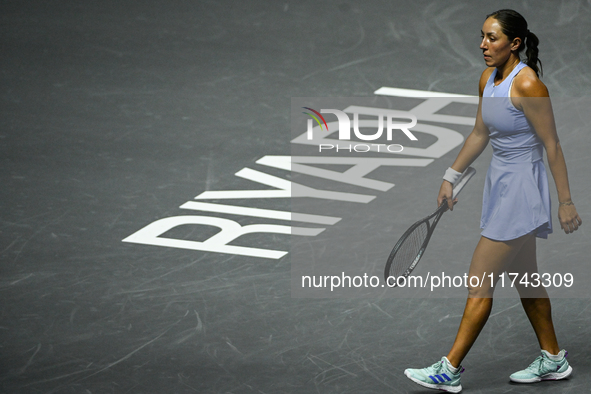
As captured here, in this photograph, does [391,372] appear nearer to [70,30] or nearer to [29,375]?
[29,375]

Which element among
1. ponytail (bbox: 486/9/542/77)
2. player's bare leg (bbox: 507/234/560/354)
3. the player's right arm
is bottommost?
player's bare leg (bbox: 507/234/560/354)

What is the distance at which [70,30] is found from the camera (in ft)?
36.4

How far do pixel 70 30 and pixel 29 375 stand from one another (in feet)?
22.0

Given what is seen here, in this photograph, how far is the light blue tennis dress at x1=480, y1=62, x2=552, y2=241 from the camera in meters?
4.51

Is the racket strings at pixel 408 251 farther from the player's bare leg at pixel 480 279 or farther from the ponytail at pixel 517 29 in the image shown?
the ponytail at pixel 517 29

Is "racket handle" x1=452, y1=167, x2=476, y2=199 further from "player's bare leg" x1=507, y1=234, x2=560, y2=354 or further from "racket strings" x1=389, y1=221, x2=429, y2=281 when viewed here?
"player's bare leg" x1=507, y1=234, x2=560, y2=354

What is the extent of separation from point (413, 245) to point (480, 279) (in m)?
0.57

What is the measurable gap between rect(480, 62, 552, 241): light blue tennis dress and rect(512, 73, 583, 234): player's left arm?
0.25 feet

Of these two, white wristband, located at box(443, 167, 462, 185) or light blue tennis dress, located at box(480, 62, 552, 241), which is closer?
light blue tennis dress, located at box(480, 62, 552, 241)

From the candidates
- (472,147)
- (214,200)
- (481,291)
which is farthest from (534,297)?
(214,200)

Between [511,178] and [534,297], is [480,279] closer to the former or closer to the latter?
[534,297]

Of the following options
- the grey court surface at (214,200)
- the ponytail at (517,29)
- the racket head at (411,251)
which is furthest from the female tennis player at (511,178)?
the grey court surface at (214,200)

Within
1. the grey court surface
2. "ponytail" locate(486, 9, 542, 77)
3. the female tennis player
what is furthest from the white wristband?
the grey court surface

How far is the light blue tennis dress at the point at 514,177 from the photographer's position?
451 centimetres
